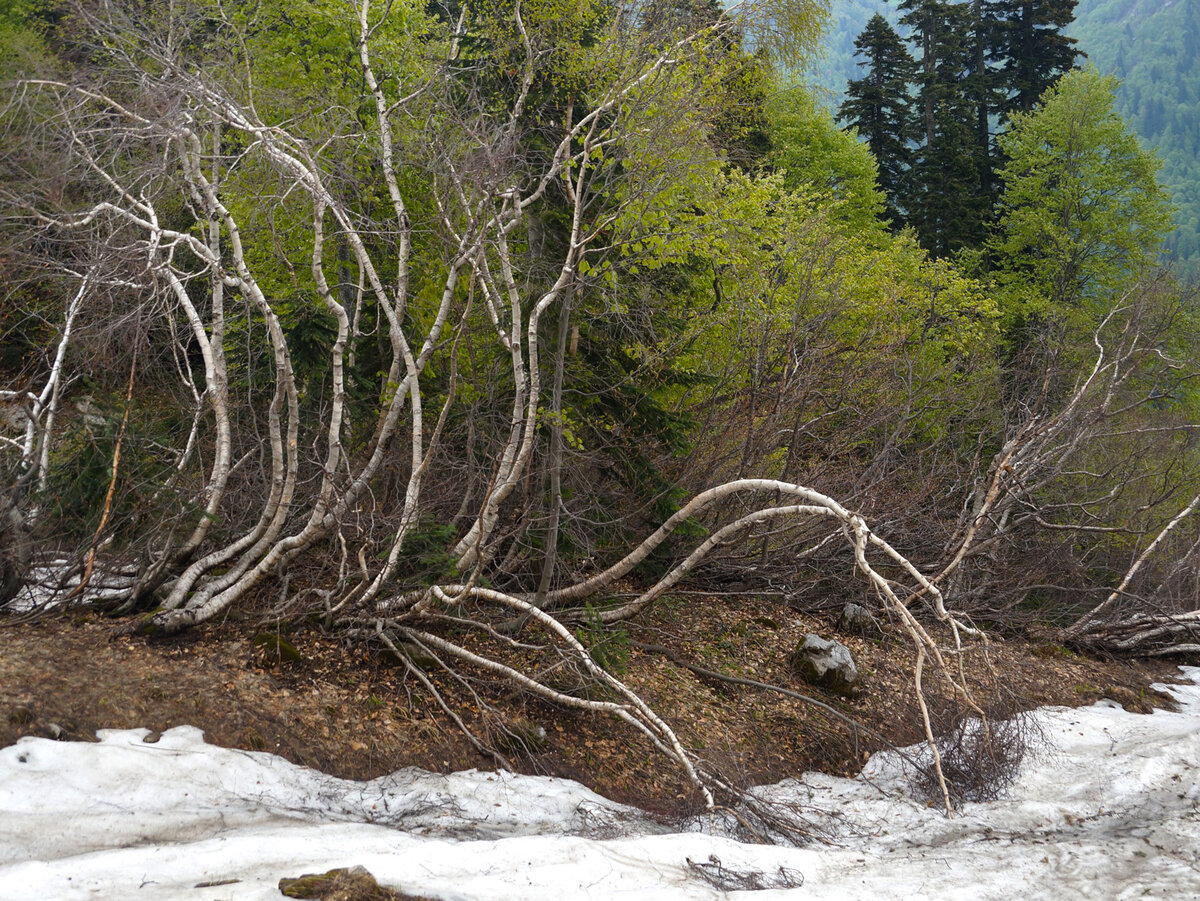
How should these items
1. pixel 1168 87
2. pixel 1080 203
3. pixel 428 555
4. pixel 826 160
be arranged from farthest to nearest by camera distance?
1. pixel 1168 87
2. pixel 1080 203
3. pixel 826 160
4. pixel 428 555

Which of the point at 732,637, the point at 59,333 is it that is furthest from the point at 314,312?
the point at 732,637

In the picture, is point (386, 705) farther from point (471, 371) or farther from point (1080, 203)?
point (1080, 203)

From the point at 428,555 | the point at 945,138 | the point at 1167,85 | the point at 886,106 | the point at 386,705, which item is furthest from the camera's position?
the point at 1167,85

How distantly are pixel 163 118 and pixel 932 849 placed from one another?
7.66m

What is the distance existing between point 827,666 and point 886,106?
2775 centimetres

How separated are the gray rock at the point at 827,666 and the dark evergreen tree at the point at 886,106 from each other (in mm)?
24900

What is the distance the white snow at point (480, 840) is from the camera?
4.33 m

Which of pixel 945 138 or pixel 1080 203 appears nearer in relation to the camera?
pixel 1080 203

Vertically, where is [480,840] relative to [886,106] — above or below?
below

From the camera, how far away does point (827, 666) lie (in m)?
9.74

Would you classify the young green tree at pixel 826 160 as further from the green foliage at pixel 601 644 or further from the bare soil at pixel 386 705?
the green foliage at pixel 601 644

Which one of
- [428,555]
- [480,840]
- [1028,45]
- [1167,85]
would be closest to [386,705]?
[428,555]

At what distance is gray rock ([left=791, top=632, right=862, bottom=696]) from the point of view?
9688mm

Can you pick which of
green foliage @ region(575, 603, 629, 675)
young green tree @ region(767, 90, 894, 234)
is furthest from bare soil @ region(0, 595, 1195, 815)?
young green tree @ region(767, 90, 894, 234)
